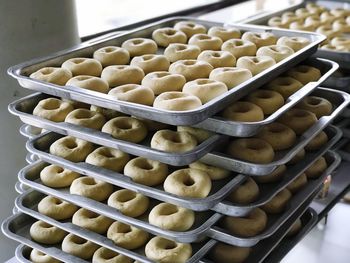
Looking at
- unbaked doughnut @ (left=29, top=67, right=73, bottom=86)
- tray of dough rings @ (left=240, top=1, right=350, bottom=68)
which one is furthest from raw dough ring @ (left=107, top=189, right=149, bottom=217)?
tray of dough rings @ (left=240, top=1, right=350, bottom=68)

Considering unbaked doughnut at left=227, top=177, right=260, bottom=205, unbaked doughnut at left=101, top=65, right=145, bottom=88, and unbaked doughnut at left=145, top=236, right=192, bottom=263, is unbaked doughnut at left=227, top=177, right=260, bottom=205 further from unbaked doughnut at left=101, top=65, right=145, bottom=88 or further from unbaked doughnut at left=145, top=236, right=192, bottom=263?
unbaked doughnut at left=101, top=65, right=145, bottom=88

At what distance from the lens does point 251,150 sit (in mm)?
828

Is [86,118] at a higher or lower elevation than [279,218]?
higher

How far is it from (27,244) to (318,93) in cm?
73

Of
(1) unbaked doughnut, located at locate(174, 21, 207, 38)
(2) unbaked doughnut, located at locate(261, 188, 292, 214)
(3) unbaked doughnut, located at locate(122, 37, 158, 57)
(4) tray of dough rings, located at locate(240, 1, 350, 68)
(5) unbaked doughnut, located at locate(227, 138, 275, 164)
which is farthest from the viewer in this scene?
(4) tray of dough rings, located at locate(240, 1, 350, 68)

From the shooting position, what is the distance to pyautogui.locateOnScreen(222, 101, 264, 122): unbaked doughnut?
82 centimetres

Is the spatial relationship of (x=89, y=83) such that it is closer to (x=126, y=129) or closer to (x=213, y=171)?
(x=126, y=129)

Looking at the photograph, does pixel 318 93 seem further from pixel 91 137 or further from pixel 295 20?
pixel 295 20

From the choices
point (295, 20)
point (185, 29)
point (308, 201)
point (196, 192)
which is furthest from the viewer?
point (295, 20)

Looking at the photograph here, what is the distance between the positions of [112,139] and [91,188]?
12 centimetres

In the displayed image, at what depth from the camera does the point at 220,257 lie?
0.89m

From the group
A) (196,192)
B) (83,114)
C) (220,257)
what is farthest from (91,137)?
(220,257)

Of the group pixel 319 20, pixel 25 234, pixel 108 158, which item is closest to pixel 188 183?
pixel 108 158

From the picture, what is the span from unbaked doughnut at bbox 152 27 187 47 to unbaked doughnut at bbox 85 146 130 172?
0.37m
